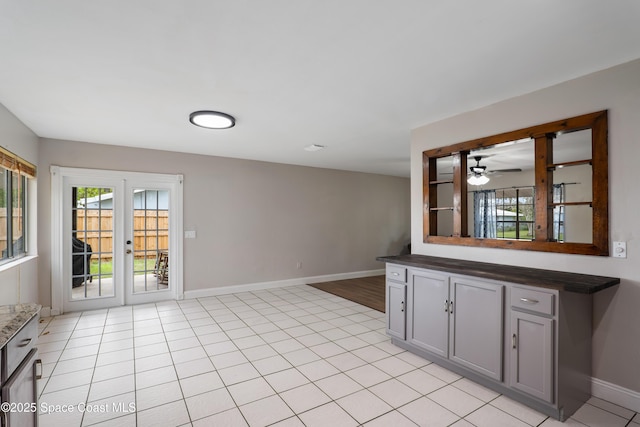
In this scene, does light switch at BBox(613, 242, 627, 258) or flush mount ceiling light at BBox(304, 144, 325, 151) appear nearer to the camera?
light switch at BBox(613, 242, 627, 258)

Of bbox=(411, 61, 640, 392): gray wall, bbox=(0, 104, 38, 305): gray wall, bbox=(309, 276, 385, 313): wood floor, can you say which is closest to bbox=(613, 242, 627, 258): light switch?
bbox=(411, 61, 640, 392): gray wall

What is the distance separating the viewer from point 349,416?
2115 mm

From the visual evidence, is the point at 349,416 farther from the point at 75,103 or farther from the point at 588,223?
the point at 588,223

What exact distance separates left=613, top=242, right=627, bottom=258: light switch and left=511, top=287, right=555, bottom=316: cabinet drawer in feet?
2.08

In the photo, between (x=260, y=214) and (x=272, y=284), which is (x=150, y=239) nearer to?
(x=260, y=214)

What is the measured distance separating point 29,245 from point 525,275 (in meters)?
5.43

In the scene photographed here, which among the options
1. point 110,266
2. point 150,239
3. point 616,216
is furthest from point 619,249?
point 110,266

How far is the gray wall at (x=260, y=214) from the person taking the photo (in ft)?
15.0

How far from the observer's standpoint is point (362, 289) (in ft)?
19.3

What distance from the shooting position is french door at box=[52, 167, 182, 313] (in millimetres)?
4340

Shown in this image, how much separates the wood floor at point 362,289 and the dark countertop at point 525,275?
6.17ft

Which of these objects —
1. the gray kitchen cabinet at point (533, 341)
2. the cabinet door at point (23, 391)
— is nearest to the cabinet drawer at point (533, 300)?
the gray kitchen cabinet at point (533, 341)

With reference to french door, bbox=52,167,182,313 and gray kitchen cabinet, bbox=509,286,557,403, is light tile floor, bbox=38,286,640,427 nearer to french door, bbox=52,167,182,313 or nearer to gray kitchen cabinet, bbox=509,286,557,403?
gray kitchen cabinet, bbox=509,286,557,403

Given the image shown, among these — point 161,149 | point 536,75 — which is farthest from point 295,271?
point 536,75
